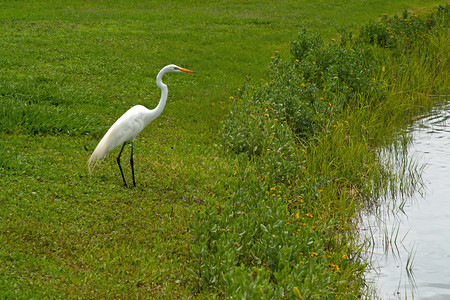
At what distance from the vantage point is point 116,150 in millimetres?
8508

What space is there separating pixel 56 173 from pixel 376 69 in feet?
25.3

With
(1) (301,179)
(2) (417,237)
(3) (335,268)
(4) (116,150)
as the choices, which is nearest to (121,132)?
(4) (116,150)

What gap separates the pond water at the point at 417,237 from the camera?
5.94 meters

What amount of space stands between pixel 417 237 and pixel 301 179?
179cm

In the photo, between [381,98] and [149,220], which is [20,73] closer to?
[149,220]

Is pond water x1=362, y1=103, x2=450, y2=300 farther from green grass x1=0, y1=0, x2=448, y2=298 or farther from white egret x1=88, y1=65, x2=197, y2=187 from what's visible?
white egret x1=88, y1=65, x2=197, y2=187

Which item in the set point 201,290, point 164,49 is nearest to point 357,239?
point 201,290

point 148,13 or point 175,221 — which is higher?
point 148,13

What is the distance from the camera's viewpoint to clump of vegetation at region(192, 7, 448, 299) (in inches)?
196

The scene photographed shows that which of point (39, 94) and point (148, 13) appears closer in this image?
point (39, 94)

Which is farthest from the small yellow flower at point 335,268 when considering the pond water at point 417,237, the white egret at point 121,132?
the white egret at point 121,132

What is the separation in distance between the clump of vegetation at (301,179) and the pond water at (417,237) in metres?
0.32

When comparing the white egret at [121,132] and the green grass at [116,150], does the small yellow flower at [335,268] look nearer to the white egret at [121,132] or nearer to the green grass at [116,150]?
the green grass at [116,150]

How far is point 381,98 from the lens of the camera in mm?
10781
